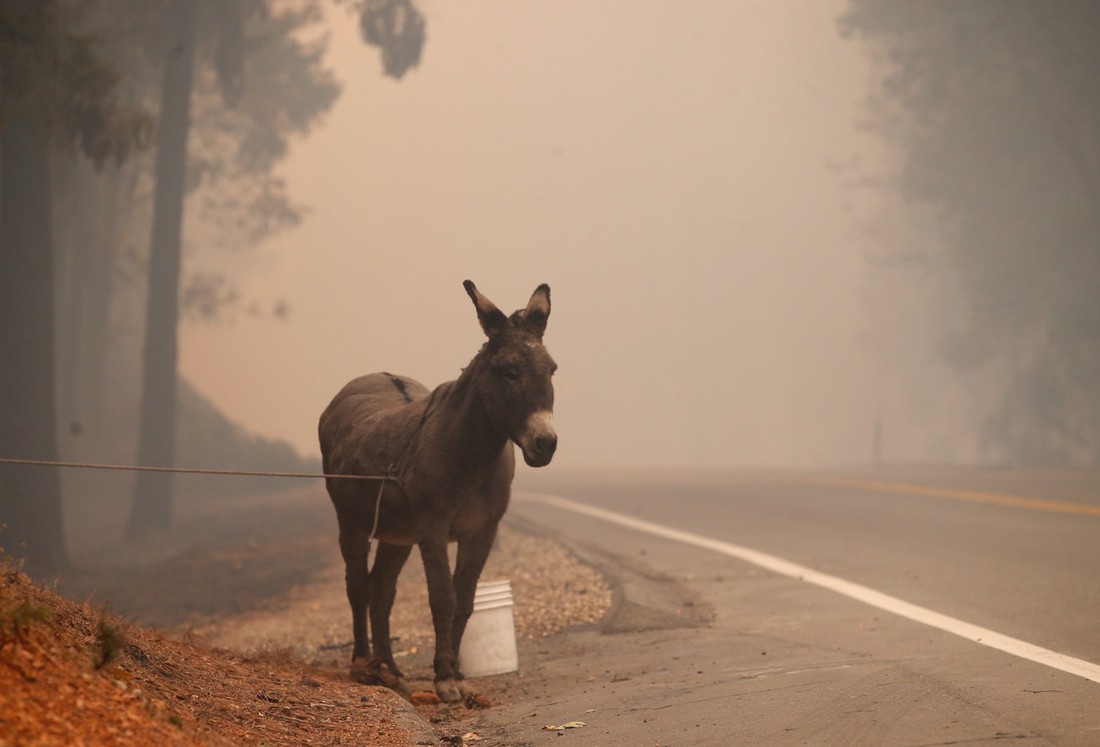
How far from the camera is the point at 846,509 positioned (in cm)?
2197

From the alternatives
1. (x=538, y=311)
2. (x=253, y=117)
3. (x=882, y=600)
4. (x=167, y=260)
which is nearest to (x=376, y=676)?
(x=538, y=311)

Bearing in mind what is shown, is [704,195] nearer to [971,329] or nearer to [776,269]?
[776,269]

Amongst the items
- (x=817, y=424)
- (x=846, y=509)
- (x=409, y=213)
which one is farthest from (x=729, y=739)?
(x=817, y=424)

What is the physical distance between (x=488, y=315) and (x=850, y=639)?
12.0ft

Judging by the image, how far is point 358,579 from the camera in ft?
34.9

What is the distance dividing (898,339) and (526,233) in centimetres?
3586

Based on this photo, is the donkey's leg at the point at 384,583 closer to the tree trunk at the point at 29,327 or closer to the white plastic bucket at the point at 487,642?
the white plastic bucket at the point at 487,642

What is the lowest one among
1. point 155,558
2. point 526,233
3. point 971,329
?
point 155,558

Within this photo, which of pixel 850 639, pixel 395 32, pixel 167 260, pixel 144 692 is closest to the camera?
pixel 144 692

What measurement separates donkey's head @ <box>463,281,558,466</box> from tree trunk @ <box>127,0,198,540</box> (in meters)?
23.1

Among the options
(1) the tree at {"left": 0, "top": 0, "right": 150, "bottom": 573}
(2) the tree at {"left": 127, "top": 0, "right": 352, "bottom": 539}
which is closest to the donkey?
(1) the tree at {"left": 0, "top": 0, "right": 150, "bottom": 573}

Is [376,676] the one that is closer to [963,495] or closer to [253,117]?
[963,495]

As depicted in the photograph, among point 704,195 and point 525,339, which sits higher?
point 704,195

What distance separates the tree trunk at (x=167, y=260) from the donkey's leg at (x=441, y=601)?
898 inches
